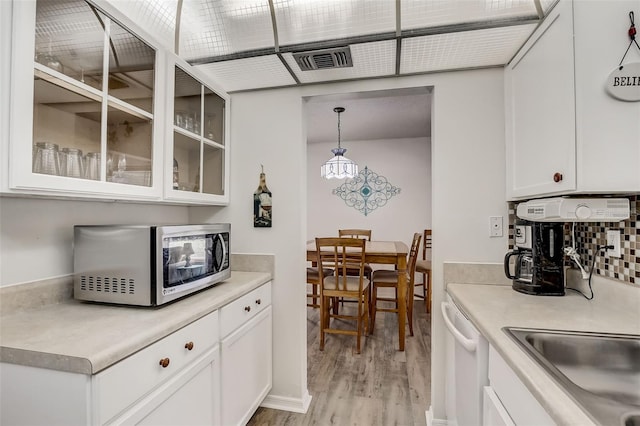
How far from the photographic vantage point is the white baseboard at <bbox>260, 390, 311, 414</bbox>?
1973mm

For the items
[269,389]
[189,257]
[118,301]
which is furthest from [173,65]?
[269,389]

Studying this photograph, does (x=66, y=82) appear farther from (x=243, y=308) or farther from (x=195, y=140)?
(x=243, y=308)

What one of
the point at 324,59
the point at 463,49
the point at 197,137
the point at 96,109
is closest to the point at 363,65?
the point at 324,59

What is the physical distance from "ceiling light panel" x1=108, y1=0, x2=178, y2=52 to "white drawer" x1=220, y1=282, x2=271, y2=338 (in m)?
1.30

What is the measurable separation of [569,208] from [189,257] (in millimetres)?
1616

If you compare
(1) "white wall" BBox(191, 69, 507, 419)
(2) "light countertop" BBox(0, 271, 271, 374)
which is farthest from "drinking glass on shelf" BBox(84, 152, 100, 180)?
(1) "white wall" BBox(191, 69, 507, 419)

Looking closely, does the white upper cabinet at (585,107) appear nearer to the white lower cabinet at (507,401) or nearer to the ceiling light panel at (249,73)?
the white lower cabinet at (507,401)

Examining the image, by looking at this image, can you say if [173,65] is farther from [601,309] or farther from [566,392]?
[601,309]

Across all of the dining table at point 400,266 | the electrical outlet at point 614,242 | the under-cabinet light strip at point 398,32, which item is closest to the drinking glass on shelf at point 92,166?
the under-cabinet light strip at point 398,32

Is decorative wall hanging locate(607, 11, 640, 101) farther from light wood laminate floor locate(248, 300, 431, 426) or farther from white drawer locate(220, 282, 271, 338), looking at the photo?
light wood laminate floor locate(248, 300, 431, 426)

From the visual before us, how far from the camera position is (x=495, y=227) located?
1.73 m

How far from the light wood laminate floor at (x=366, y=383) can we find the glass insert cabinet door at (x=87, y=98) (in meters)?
1.66

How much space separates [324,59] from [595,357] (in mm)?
1649

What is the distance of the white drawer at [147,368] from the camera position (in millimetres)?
854
